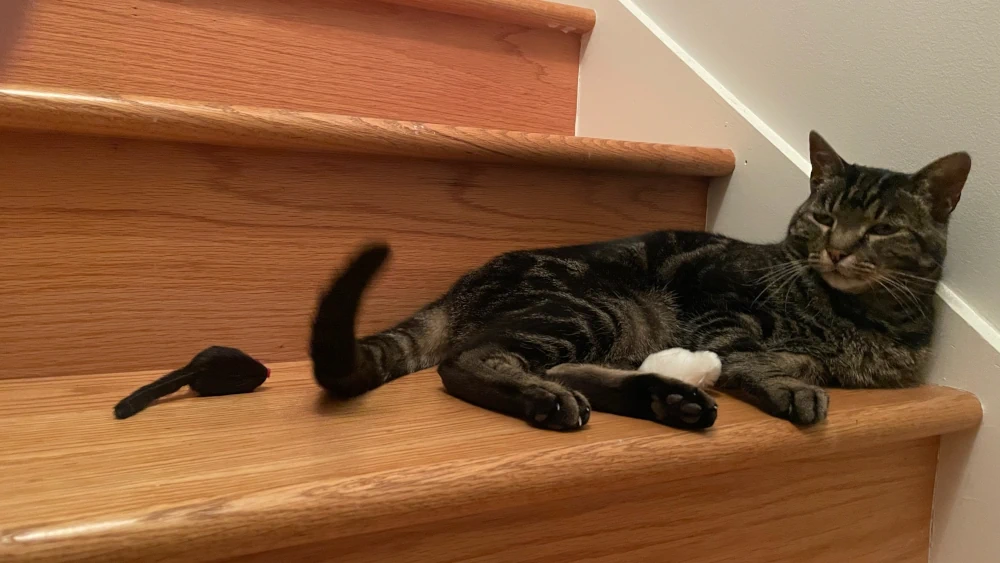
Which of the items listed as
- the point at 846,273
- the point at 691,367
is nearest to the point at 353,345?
the point at 691,367

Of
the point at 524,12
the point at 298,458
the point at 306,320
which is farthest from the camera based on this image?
the point at 524,12

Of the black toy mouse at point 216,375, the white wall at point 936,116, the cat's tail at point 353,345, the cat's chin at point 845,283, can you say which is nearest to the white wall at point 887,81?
the white wall at point 936,116

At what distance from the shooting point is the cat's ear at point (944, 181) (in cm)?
97

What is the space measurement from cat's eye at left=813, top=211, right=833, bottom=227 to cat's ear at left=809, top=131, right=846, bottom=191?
0.18 ft

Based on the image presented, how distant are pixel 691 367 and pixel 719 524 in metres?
0.22

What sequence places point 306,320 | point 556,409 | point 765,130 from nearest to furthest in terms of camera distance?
point 556,409
point 306,320
point 765,130

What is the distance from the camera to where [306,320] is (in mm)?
982

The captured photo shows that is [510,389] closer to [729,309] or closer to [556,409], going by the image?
[556,409]

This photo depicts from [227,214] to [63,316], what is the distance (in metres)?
0.23

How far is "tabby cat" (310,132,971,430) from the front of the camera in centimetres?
87

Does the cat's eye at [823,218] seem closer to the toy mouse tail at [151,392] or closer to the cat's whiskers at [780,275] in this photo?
the cat's whiskers at [780,275]

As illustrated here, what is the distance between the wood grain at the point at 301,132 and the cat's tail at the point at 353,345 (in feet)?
0.92

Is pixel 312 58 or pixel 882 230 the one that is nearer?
pixel 882 230

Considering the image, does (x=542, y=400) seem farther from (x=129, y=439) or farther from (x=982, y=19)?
(x=982, y=19)
